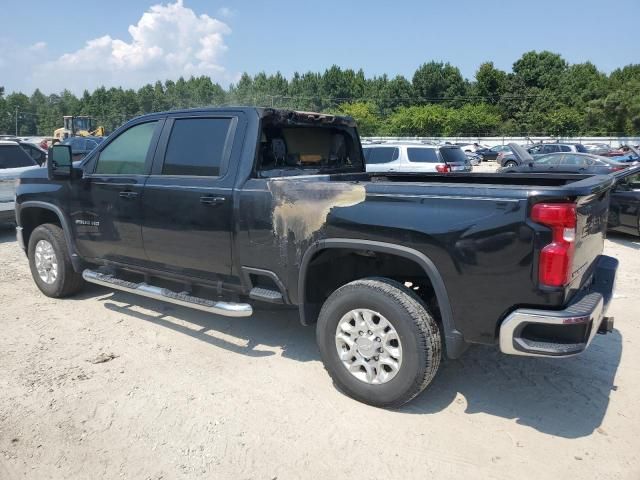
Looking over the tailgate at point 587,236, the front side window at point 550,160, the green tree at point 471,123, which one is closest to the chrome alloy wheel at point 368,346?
the tailgate at point 587,236

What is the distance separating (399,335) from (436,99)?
92.2 m

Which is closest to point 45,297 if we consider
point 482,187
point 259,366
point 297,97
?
point 259,366

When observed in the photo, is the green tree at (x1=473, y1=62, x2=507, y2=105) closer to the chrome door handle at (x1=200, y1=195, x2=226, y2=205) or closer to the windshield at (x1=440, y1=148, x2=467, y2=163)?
the windshield at (x1=440, y1=148, x2=467, y2=163)

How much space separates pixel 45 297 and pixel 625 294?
21.6 feet

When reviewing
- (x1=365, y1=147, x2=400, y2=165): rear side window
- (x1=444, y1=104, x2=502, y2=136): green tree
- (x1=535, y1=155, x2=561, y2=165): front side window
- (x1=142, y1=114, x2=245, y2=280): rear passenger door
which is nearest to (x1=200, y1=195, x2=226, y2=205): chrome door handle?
(x1=142, y1=114, x2=245, y2=280): rear passenger door

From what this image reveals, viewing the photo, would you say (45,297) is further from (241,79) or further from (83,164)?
(241,79)

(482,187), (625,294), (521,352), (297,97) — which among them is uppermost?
(297,97)

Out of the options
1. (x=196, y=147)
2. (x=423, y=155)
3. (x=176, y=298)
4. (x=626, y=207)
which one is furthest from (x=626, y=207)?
(x=176, y=298)

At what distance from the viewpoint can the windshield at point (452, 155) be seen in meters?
14.8

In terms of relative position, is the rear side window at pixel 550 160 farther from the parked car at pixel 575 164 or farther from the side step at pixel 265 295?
the side step at pixel 265 295

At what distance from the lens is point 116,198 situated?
15.9ft

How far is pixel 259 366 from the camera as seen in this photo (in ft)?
13.7

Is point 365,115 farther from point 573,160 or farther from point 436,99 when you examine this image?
point 573,160

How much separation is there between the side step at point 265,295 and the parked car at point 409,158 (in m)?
10.6
